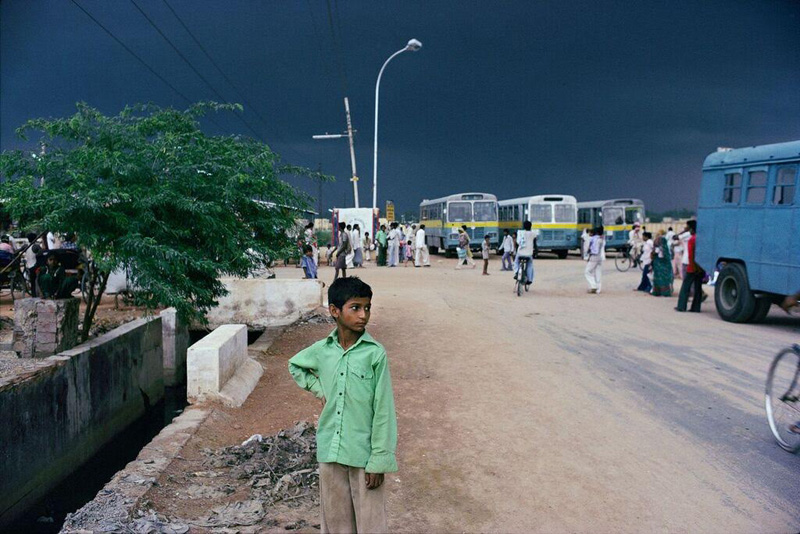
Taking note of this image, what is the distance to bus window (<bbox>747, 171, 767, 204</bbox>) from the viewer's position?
39.4ft

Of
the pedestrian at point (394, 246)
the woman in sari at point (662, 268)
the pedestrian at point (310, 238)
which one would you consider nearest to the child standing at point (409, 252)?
the pedestrian at point (394, 246)

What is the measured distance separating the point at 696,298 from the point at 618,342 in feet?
15.6

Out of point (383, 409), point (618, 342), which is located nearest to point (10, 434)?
point (383, 409)

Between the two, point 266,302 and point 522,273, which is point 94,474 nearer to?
point 266,302

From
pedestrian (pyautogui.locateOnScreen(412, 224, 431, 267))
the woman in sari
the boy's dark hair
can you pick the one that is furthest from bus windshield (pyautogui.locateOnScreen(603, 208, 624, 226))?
the boy's dark hair

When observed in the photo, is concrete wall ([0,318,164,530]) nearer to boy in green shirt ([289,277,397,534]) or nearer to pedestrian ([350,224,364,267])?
boy in green shirt ([289,277,397,534])

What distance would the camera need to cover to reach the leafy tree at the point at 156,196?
26.6 feet

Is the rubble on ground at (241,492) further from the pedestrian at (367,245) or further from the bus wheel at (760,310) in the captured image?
the pedestrian at (367,245)

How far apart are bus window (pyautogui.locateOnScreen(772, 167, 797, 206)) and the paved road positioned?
7.58ft

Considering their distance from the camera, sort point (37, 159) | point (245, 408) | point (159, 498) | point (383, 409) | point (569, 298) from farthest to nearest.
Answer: point (569, 298) < point (37, 159) < point (245, 408) < point (159, 498) < point (383, 409)

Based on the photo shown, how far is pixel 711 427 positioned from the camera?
6020 mm

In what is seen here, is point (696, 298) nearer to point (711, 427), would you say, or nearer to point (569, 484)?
point (711, 427)

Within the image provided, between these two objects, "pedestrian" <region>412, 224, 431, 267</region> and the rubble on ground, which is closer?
the rubble on ground

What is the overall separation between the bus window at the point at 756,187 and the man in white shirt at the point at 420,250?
50.2 feet
